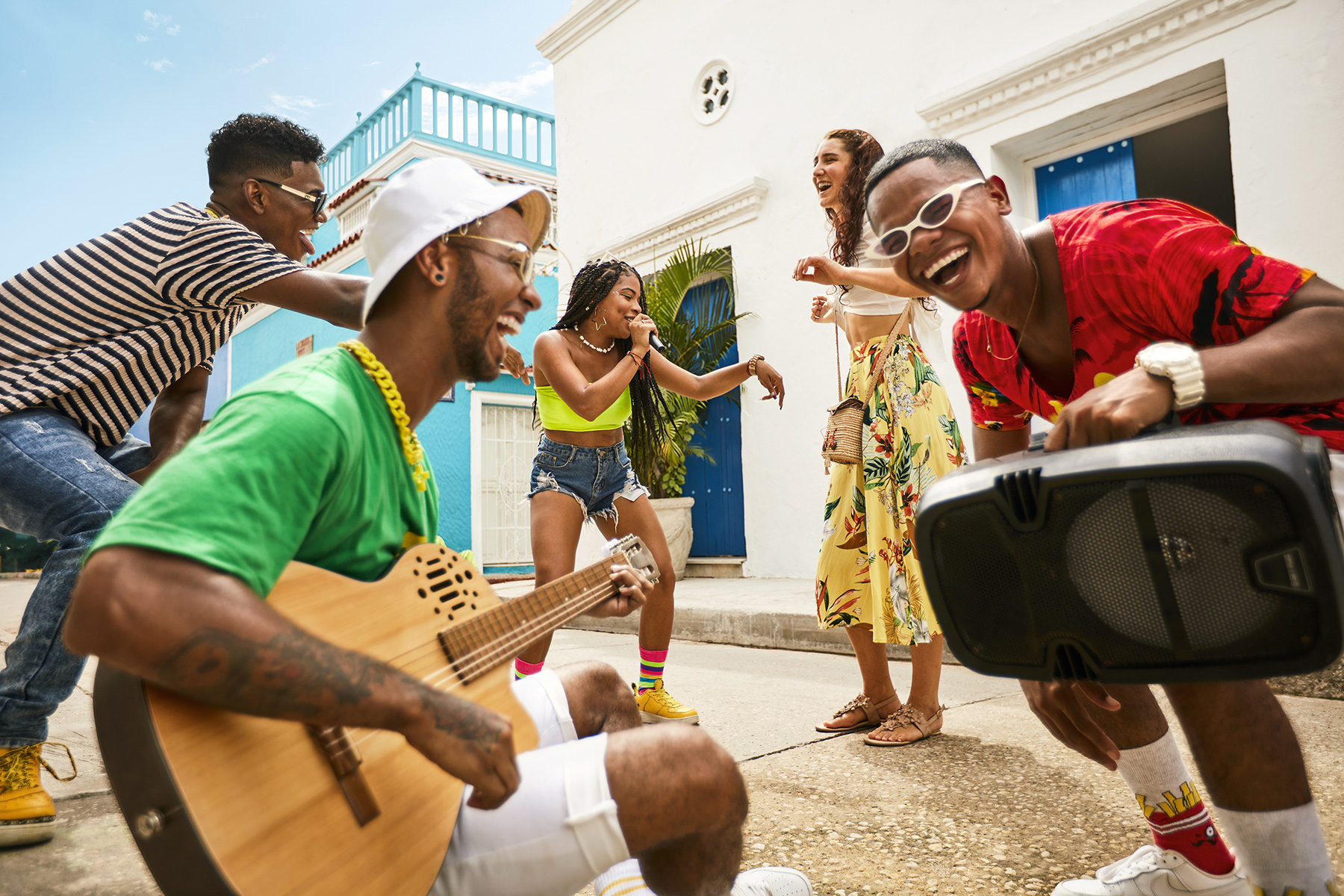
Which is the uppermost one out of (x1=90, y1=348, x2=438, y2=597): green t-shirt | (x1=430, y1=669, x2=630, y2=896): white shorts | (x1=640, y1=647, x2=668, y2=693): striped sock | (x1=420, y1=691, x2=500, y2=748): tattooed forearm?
(x1=90, y1=348, x2=438, y2=597): green t-shirt

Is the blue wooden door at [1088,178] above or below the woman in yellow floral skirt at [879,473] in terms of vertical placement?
above

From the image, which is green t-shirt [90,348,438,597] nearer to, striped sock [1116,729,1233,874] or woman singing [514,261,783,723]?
striped sock [1116,729,1233,874]

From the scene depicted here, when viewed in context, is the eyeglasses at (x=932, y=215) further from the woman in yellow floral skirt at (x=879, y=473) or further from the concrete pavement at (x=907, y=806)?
the concrete pavement at (x=907, y=806)

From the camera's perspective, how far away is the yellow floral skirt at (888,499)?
2.96 metres

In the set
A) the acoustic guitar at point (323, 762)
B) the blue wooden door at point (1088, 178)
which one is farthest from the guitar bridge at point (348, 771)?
the blue wooden door at point (1088, 178)

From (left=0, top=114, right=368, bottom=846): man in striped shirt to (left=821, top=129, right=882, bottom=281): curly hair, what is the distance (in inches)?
79.6

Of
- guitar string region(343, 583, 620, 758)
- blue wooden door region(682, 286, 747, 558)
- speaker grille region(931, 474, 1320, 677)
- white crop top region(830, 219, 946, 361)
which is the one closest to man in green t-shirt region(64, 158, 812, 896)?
guitar string region(343, 583, 620, 758)

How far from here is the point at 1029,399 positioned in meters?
1.88

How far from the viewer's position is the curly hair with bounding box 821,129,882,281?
10.5 ft

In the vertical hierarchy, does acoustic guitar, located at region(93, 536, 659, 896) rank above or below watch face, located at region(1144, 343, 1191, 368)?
below

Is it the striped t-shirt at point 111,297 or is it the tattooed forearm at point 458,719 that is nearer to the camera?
the tattooed forearm at point 458,719

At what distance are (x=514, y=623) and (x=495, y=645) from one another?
58 mm

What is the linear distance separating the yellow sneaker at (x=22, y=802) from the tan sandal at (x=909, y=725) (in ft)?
7.74

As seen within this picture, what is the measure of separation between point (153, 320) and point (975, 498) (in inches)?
79.7
